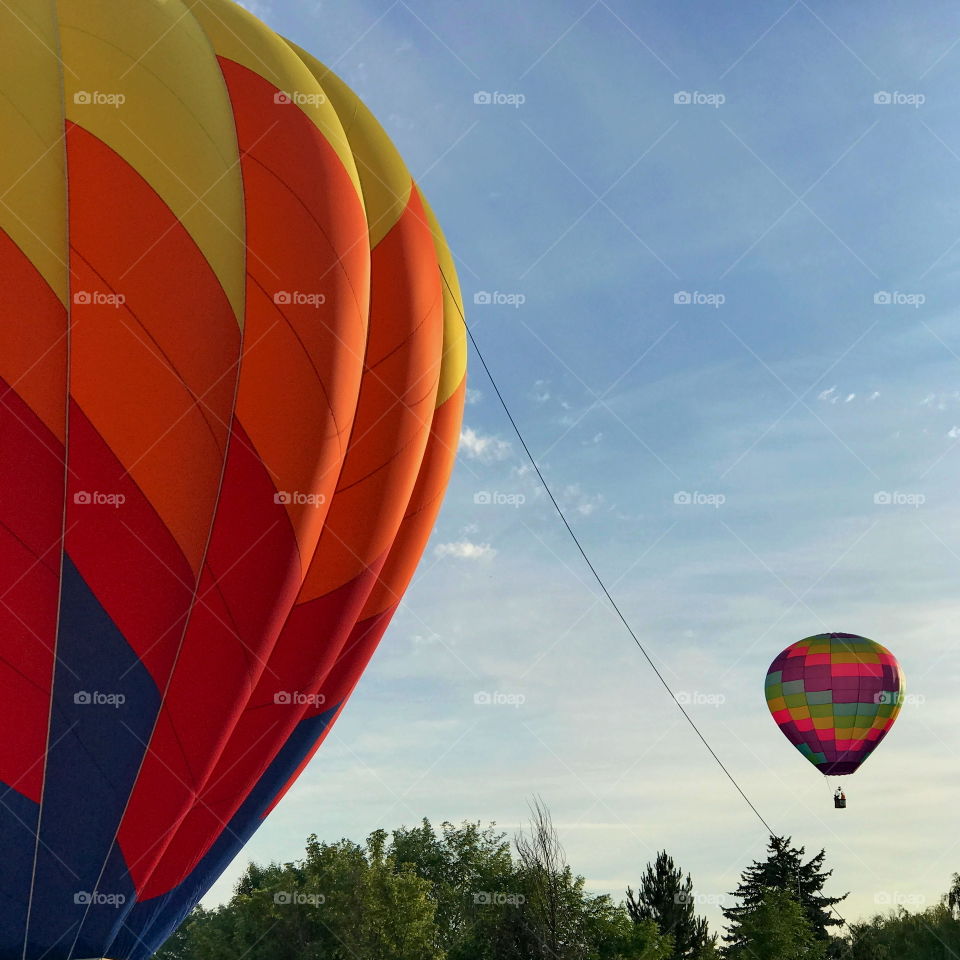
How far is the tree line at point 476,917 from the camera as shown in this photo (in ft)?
112

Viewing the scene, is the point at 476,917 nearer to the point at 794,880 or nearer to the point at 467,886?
the point at 467,886

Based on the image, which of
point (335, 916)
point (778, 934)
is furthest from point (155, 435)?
point (778, 934)

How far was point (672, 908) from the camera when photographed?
155 feet

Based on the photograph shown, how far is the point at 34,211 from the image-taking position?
766 centimetres

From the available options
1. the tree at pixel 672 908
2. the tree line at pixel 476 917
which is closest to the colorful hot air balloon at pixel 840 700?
the tree line at pixel 476 917

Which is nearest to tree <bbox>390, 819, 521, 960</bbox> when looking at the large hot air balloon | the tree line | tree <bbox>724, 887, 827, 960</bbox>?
the tree line

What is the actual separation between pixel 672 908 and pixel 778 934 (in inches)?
306

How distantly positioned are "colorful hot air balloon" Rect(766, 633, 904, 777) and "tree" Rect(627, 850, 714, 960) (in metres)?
19.5

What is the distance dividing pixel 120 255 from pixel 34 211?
0.65 metres

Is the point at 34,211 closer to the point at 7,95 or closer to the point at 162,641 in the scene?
the point at 7,95

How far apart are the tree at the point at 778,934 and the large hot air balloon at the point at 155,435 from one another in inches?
1423

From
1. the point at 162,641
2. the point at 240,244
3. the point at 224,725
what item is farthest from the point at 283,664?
the point at 240,244

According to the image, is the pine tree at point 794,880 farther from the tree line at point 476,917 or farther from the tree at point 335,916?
the tree at point 335,916

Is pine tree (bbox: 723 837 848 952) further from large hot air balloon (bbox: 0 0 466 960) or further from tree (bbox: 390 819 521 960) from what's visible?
large hot air balloon (bbox: 0 0 466 960)
